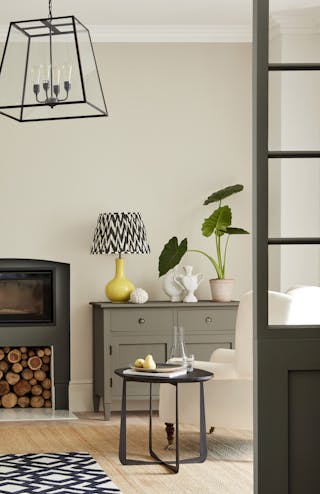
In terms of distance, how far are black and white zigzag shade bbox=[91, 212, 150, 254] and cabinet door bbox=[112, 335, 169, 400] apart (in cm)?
64

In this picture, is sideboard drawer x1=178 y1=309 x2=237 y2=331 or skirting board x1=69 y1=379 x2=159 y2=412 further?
skirting board x1=69 y1=379 x2=159 y2=412

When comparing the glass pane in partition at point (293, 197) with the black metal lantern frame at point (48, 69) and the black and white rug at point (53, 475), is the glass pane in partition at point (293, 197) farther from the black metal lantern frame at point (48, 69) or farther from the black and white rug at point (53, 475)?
the black and white rug at point (53, 475)

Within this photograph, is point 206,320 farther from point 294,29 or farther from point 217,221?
point 294,29

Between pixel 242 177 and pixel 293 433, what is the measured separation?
4640 millimetres

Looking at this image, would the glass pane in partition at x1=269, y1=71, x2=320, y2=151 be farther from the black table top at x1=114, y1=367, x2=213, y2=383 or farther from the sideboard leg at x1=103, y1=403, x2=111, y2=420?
the sideboard leg at x1=103, y1=403, x2=111, y2=420

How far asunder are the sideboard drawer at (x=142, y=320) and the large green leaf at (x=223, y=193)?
925mm

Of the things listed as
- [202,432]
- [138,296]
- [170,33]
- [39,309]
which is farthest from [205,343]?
[170,33]

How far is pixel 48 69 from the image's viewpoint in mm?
4742

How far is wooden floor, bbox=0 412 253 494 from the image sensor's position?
4.57m

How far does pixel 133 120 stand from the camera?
712 centimetres

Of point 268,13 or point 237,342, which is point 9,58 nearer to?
point 237,342

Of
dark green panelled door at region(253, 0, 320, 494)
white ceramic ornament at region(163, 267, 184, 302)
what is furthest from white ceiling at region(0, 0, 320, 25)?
dark green panelled door at region(253, 0, 320, 494)

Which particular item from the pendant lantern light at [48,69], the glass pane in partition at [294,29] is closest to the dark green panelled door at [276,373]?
the glass pane in partition at [294,29]

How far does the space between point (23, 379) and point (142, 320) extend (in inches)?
43.6
